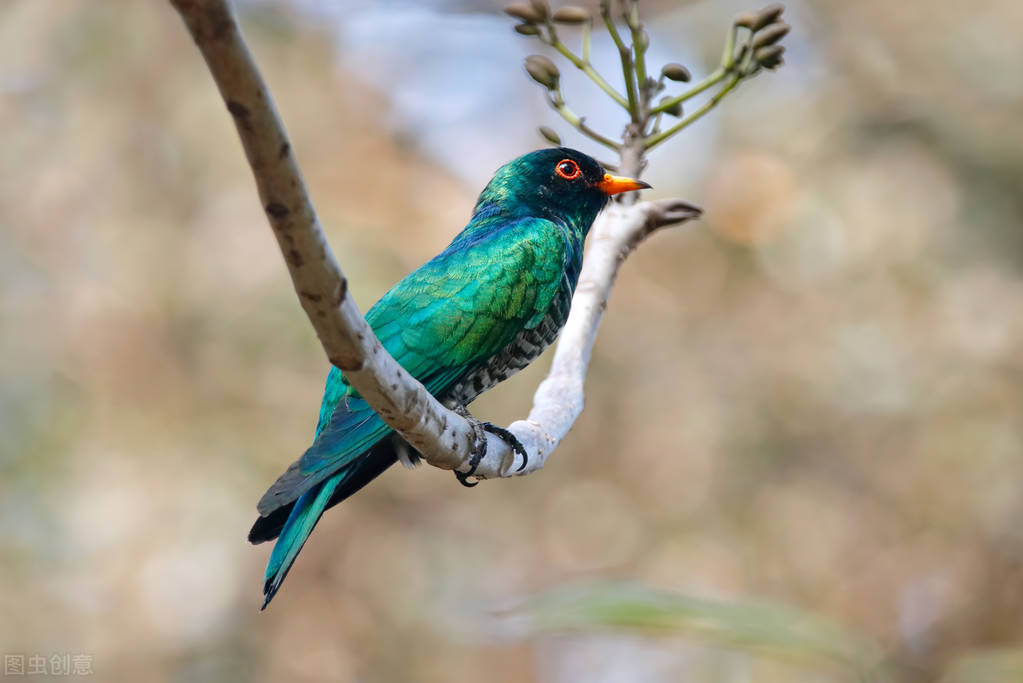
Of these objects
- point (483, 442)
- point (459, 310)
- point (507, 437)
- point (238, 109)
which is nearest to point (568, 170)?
point (459, 310)

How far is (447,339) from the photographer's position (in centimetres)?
336

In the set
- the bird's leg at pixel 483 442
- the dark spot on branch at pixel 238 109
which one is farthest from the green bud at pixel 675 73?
the dark spot on branch at pixel 238 109

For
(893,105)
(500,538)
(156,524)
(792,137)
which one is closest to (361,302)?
(156,524)

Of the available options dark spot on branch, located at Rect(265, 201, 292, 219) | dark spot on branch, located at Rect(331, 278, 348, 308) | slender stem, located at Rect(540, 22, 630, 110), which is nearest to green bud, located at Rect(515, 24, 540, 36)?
slender stem, located at Rect(540, 22, 630, 110)

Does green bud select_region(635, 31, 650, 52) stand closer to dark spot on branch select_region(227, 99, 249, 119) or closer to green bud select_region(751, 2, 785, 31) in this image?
green bud select_region(751, 2, 785, 31)

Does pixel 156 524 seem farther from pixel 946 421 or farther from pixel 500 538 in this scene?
pixel 946 421

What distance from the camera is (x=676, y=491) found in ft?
25.4

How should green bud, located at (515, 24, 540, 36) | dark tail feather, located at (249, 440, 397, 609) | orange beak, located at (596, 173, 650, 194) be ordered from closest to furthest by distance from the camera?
1. dark tail feather, located at (249, 440, 397, 609)
2. green bud, located at (515, 24, 540, 36)
3. orange beak, located at (596, 173, 650, 194)

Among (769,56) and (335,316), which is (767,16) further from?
(335,316)

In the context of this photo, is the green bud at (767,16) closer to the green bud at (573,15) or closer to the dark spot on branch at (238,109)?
the green bud at (573,15)

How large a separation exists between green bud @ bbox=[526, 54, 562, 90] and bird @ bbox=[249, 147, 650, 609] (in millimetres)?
439

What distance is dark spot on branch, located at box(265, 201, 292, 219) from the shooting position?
1682 millimetres

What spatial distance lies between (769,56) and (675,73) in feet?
1.03

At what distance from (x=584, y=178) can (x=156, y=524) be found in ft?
11.9
